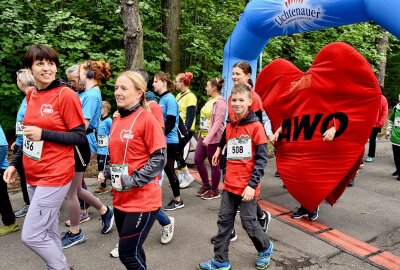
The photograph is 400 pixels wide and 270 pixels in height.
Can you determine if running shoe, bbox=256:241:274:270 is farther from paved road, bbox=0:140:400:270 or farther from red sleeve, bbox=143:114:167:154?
red sleeve, bbox=143:114:167:154

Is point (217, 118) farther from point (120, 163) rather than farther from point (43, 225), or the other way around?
point (43, 225)

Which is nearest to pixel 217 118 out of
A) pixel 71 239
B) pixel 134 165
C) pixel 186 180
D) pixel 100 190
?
pixel 186 180

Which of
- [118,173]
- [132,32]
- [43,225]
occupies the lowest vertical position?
[43,225]

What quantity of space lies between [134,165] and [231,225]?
1.19 m

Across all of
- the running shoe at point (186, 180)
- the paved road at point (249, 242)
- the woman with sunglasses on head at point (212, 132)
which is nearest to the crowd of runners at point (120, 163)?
the paved road at point (249, 242)

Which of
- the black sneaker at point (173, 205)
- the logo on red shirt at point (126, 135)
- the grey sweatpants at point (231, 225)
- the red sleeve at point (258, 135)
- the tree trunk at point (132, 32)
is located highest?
the tree trunk at point (132, 32)

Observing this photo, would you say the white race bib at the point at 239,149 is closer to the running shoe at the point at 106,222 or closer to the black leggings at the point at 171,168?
the black leggings at the point at 171,168

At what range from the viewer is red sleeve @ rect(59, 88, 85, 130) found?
9.33 feet

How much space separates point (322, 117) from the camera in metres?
4.38

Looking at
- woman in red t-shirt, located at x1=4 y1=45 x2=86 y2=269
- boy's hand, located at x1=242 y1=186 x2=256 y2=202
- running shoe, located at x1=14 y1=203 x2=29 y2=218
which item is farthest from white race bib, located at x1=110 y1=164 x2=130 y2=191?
running shoe, located at x1=14 y1=203 x2=29 y2=218

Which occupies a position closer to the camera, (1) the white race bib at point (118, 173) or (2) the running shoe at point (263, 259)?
(1) the white race bib at point (118, 173)

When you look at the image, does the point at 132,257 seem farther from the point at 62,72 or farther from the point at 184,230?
the point at 62,72

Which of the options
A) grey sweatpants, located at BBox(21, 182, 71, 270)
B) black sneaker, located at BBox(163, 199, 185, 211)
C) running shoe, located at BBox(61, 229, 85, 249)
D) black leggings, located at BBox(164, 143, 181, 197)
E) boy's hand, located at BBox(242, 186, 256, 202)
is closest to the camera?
grey sweatpants, located at BBox(21, 182, 71, 270)

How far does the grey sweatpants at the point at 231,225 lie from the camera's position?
3.28m
